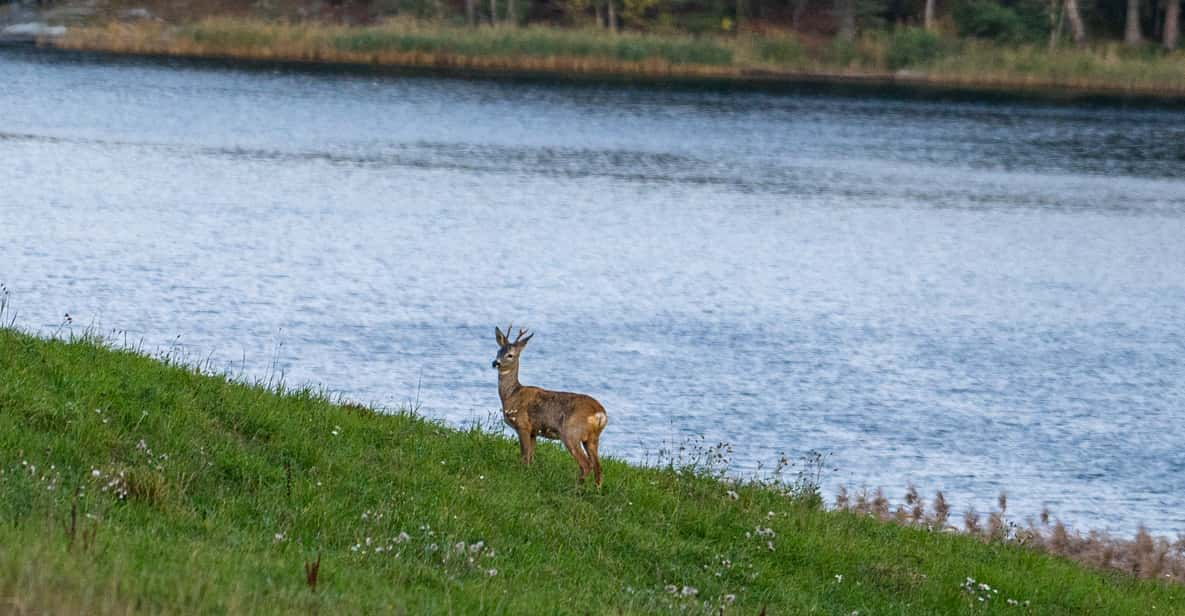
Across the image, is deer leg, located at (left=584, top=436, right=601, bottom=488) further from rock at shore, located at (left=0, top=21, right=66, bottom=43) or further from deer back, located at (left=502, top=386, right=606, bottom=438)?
rock at shore, located at (left=0, top=21, right=66, bottom=43)

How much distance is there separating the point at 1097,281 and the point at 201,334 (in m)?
20.6

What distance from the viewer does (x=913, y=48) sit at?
3462 inches

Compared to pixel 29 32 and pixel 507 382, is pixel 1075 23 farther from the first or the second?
pixel 507 382

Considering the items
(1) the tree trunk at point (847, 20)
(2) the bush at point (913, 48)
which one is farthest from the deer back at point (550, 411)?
(1) the tree trunk at point (847, 20)

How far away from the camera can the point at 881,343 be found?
90.4 ft

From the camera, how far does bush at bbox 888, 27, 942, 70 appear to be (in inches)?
3452

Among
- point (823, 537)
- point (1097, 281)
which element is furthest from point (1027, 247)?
point (823, 537)

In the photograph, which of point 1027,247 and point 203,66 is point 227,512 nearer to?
point 1027,247

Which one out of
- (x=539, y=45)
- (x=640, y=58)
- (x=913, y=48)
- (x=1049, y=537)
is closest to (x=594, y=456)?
(x=1049, y=537)

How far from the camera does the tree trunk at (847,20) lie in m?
92.6

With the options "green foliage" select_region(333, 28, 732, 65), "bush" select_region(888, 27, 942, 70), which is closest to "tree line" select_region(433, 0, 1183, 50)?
"bush" select_region(888, 27, 942, 70)

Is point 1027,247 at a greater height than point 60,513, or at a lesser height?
lesser

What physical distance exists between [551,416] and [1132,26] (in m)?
85.9

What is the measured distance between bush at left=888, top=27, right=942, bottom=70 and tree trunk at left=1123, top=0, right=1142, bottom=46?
37.2 ft
